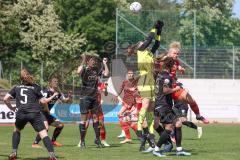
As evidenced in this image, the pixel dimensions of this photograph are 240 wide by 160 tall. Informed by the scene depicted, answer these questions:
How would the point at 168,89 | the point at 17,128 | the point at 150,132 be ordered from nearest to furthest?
the point at 17,128
the point at 168,89
the point at 150,132

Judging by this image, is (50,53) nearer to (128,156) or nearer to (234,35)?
(234,35)

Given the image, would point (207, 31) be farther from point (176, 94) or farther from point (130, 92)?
point (176, 94)

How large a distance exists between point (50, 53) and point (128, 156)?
167 feet

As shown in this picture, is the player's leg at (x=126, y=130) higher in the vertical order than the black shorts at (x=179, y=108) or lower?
lower

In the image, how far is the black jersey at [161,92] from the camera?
49.9 ft

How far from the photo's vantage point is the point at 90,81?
60.7ft

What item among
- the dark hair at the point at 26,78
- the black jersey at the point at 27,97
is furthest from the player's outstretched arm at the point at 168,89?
the dark hair at the point at 26,78

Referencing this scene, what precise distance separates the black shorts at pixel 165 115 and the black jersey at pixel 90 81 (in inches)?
134

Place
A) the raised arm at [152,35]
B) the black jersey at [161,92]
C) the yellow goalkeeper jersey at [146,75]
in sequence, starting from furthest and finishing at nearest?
the yellow goalkeeper jersey at [146,75], the raised arm at [152,35], the black jersey at [161,92]

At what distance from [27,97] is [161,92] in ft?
10.3

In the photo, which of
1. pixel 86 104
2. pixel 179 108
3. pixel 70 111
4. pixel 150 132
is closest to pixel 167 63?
pixel 150 132

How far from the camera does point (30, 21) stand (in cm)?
6594

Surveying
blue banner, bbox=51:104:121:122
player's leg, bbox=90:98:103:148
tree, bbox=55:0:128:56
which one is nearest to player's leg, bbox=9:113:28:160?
player's leg, bbox=90:98:103:148

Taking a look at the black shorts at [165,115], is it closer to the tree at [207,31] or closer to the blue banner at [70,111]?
the blue banner at [70,111]
